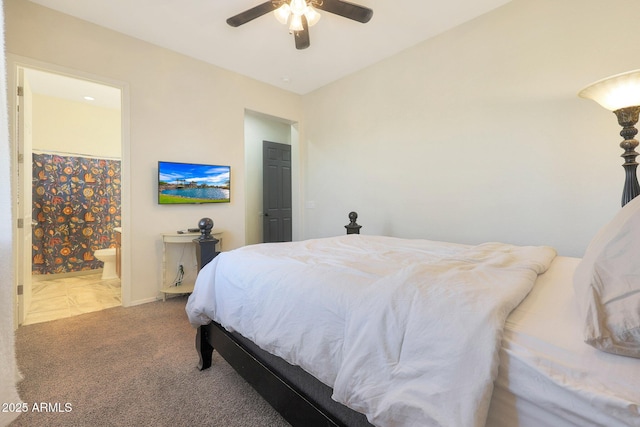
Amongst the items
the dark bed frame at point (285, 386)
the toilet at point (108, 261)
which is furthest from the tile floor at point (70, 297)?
the dark bed frame at point (285, 386)

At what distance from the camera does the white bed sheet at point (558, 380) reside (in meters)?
0.54

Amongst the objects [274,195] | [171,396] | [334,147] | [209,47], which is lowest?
[171,396]

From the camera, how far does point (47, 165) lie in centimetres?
406

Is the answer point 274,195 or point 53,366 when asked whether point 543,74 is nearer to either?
point 274,195

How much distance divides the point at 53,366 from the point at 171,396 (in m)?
0.97

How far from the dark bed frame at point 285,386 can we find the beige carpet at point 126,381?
0.20 m

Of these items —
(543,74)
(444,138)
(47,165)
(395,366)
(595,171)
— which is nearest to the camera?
(395,366)

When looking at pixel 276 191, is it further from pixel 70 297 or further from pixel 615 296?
pixel 615 296

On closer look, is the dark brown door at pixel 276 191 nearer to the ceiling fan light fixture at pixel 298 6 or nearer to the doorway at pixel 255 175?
the doorway at pixel 255 175

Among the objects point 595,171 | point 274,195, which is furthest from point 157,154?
point 595,171

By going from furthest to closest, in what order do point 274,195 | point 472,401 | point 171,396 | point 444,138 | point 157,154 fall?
point 274,195, point 157,154, point 444,138, point 171,396, point 472,401

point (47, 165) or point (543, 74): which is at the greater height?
point (543, 74)

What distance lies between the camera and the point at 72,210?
4.26 meters

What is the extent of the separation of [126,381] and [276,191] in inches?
143
